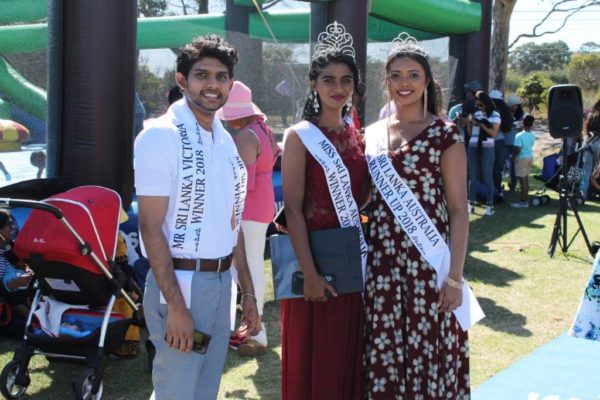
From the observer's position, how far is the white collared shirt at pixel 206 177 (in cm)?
204

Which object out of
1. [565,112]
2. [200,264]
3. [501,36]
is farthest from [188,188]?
[501,36]

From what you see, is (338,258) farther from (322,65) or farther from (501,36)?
(501,36)

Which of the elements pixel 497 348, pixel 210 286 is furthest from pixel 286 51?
pixel 210 286

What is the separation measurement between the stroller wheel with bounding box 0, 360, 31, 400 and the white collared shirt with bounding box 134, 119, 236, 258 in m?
1.69

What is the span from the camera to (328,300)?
107 inches

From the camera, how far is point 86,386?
338 cm

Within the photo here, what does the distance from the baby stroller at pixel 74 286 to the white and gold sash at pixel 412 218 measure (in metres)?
1.55

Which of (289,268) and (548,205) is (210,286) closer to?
(289,268)

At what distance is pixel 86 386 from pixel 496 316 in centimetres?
299

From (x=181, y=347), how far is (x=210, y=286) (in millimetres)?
213

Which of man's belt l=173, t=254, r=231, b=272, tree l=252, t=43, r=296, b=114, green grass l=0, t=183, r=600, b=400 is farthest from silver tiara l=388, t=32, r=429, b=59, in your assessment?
tree l=252, t=43, r=296, b=114

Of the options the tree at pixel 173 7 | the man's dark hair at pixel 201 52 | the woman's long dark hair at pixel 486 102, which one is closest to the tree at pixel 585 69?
the woman's long dark hair at pixel 486 102

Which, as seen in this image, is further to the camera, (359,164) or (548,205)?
(548,205)

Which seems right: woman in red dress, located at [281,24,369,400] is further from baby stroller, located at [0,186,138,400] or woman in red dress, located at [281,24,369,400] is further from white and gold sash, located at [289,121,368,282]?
baby stroller, located at [0,186,138,400]
